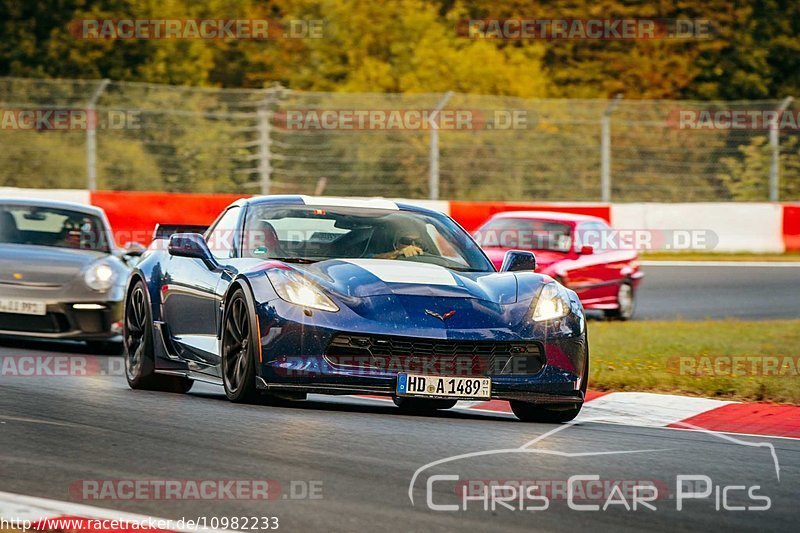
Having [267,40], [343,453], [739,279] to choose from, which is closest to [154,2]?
[267,40]

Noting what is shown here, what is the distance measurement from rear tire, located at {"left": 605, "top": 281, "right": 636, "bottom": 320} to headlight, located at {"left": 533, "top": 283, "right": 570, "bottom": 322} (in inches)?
400

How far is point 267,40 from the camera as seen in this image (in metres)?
42.8

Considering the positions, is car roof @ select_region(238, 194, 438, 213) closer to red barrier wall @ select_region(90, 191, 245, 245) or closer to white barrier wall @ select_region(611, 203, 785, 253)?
red barrier wall @ select_region(90, 191, 245, 245)

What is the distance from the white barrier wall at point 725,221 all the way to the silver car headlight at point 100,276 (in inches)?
564

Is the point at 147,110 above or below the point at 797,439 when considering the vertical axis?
above

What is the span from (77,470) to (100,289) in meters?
6.91

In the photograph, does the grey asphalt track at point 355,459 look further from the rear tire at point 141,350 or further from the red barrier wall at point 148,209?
the red barrier wall at point 148,209

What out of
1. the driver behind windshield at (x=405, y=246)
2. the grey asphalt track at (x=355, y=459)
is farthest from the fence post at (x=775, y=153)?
the grey asphalt track at (x=355, y=459)

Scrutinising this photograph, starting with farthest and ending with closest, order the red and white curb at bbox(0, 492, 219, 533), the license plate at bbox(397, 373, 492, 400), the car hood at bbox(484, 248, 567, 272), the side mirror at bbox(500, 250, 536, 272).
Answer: the car hood at bbox(484, 248, 567, 272) → the side mirror at bbox(500, 250, 536, 272) → the license plate at bbox(397, 373, 492, 400) → the red and white curb at bbox(0, 492, 219, 533)

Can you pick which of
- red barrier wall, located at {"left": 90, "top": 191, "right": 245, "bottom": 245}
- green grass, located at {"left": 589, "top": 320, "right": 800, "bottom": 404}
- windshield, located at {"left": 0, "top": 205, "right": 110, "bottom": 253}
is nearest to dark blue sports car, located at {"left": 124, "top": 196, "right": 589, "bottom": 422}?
green grass, located at {"left": 589, "top": 320, "right": 800, "bottom": 404}

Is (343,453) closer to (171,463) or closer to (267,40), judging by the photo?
(171,463)

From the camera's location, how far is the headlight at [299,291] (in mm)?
8172

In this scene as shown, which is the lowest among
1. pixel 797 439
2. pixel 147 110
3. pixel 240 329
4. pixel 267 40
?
pixel 797 439

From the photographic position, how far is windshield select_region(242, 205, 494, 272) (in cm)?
906
